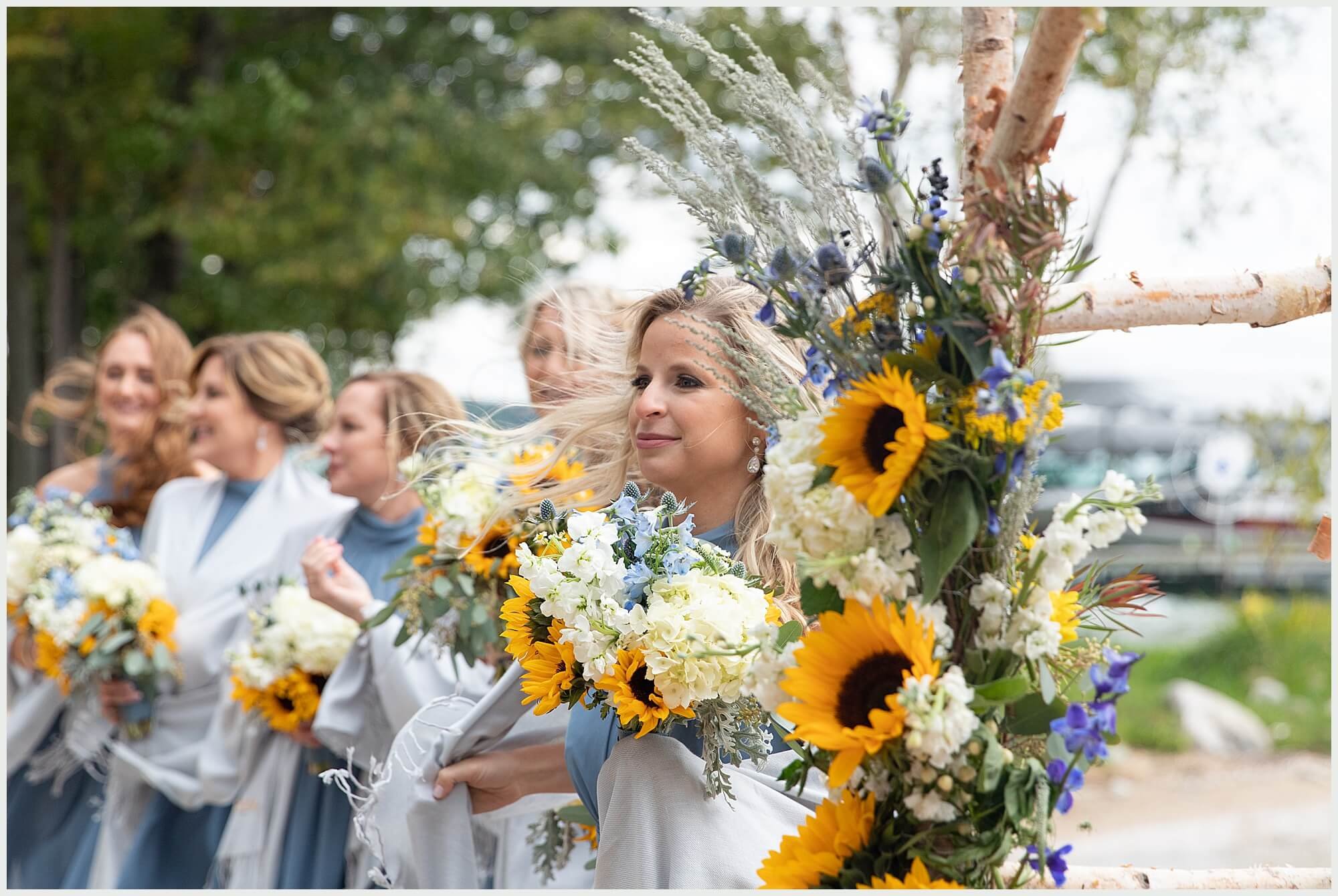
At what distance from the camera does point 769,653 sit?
1.49 metres

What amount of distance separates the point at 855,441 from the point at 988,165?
0.35 meters

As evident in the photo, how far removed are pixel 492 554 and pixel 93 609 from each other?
79.4 inches

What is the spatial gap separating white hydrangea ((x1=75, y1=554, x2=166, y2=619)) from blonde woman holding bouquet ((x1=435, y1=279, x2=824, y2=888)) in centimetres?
215

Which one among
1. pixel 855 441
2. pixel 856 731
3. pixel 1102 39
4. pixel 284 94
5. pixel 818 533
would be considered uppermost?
pixel 1102 39

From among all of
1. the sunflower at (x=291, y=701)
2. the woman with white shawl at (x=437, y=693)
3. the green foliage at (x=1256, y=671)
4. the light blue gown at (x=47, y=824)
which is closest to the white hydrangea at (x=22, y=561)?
the light blue gown at (x=47, y=824)

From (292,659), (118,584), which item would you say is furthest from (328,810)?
(118,584)

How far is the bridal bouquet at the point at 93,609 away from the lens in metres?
4.19

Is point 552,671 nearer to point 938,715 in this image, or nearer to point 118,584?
point 938,715

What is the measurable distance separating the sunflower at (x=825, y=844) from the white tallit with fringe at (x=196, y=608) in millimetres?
2910

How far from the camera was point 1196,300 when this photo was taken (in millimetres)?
1869

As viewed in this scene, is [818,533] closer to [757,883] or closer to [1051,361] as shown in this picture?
[1051,361]

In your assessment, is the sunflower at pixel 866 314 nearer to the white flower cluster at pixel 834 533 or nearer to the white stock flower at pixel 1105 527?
the white flower cluster at pixel 834 533

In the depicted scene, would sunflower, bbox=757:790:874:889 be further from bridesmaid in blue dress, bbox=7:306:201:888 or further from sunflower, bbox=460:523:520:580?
bridesmaid in blue dress, bbox=7:306:201:888

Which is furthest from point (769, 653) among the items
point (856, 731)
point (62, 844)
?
point (62, 844)
